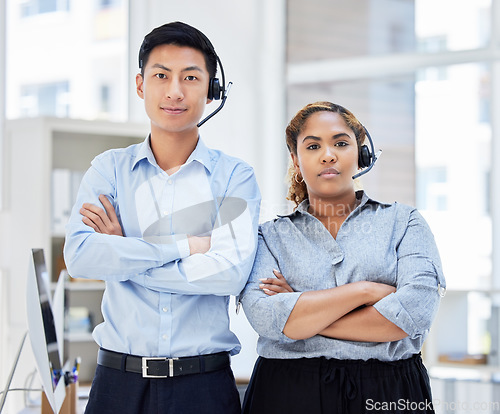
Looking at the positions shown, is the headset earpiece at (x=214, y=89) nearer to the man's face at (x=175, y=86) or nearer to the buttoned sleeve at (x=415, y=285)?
the man's face at (x=175, y=86)

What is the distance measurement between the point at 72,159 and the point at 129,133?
413mm

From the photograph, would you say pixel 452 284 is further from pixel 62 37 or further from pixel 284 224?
pixel 62 37

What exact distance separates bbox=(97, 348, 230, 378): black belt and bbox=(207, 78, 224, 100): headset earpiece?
728 mm

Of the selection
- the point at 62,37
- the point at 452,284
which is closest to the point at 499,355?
the point at 452,284

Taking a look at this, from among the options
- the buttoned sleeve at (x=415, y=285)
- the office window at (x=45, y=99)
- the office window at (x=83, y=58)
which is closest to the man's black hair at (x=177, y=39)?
the buttoned sleeve at (x=415, y=285)

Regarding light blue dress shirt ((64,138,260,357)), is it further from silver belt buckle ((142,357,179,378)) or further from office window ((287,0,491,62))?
office window ((287,0,491,62))

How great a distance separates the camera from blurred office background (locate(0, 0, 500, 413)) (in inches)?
162

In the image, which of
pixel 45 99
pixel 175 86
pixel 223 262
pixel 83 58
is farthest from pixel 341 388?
pixel 83 58

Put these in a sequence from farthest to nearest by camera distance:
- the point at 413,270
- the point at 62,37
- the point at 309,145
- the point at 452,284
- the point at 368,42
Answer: the point at 62,37 < the point at 368,42 < the point at 452,284 < the point at 309,145 < the point at 413,270

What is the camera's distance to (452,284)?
4340 millimetres

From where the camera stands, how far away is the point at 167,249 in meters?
1.75

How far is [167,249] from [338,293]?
470 millimetres
